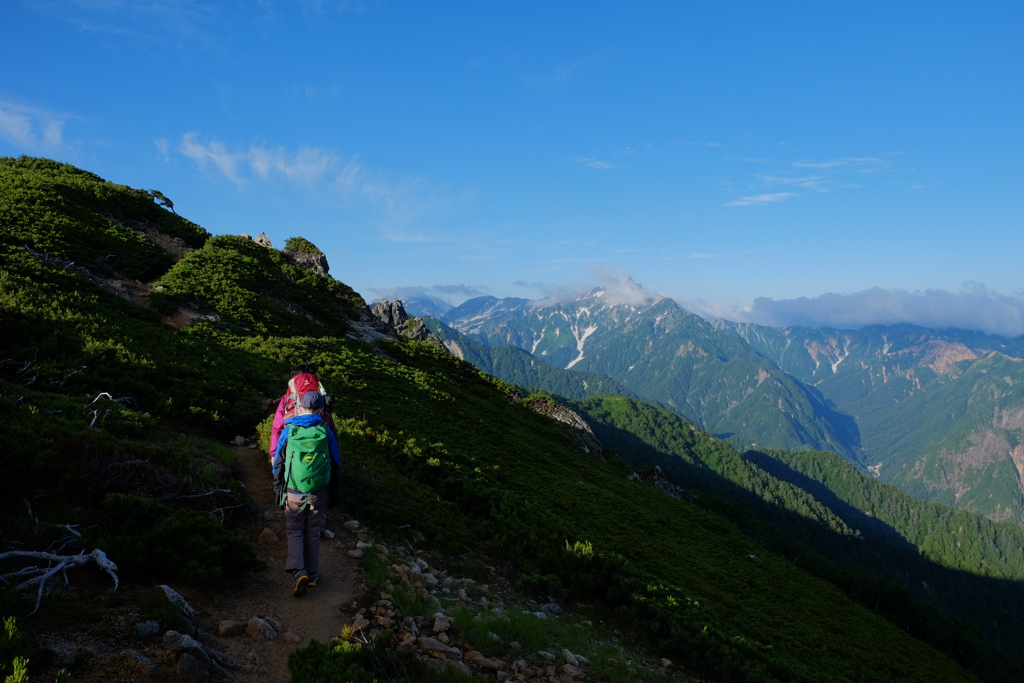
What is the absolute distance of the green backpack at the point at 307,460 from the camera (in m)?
8.76

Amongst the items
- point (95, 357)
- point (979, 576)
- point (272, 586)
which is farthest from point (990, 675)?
point (979, 576)

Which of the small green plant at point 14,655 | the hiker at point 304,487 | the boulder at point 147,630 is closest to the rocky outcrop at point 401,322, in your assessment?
the hiker at point 304,487

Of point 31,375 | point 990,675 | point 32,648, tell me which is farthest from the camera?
point 990,675

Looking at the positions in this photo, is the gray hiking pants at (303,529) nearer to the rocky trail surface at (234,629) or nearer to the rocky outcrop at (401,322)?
the rocky trail surface at (234,629)

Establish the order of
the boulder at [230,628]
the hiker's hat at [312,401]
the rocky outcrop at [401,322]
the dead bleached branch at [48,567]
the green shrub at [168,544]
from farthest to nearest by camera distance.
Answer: the rocky outcrop at [401,322] < the hiker's hat at [312,401] < the green shrub at [168,544] < the boulder at [230,628] < the dead bleached branch at [48,567]

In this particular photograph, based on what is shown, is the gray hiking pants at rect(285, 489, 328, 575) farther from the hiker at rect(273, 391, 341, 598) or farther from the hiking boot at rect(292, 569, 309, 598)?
the hiking boot at rect(292, 569, 309, 598)

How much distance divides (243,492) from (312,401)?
10.5 feet

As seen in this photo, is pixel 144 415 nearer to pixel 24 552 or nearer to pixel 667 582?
pixel 24 552

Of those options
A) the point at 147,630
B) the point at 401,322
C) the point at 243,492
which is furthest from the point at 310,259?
the point at 147,630

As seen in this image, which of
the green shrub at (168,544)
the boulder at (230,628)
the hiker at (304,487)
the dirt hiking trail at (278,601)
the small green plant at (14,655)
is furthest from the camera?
the hiker at (304,487)

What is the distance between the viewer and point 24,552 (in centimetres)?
655

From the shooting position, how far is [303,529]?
884 cm

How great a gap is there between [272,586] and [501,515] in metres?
8.12

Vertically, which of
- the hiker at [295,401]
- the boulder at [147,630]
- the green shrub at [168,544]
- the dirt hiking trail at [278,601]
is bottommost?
the dirt hiking trail at [278,601]
